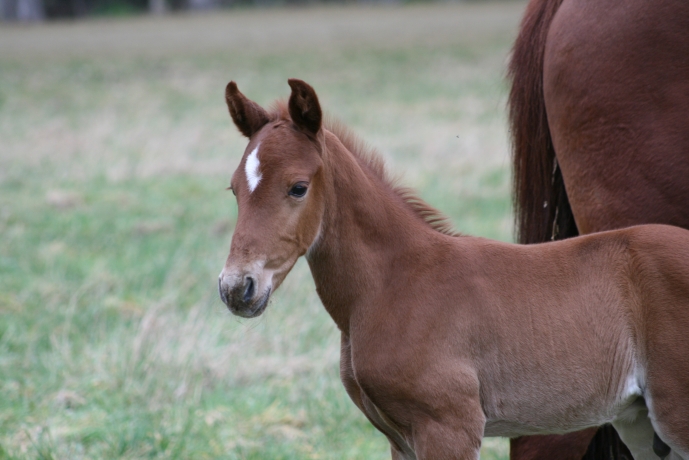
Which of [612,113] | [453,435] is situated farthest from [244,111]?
[612,113]

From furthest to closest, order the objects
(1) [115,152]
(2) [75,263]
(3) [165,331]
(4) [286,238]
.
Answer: (1) [115,152] < (2) [75,263] < (3) [165,331] < (4) [286,238]

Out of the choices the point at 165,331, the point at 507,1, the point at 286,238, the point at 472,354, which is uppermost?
the point at 286,238

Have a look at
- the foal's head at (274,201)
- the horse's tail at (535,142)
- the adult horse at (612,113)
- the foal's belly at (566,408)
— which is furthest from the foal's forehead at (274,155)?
the horse's tail at (535,142)

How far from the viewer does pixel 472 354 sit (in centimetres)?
248

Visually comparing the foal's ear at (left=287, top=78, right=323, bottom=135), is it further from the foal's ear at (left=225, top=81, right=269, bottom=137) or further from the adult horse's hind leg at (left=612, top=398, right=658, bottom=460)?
the adult horse's hind leg at (left=612, top=398, right=658, bottom=460)

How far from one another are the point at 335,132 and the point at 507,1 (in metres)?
37.2

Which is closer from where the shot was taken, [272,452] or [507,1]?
[272,452]

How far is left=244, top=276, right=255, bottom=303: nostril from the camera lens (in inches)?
89.7

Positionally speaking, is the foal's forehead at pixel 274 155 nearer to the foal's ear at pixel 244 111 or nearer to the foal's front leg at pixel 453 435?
the foal's ear at pixel 244 111

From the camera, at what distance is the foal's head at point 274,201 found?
230 cm

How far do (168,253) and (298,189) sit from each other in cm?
511

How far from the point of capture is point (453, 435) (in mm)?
2365

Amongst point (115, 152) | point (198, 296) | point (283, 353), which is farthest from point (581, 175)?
point (115, 152)

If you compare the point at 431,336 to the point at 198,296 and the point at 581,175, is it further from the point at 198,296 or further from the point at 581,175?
the point at 198,296
